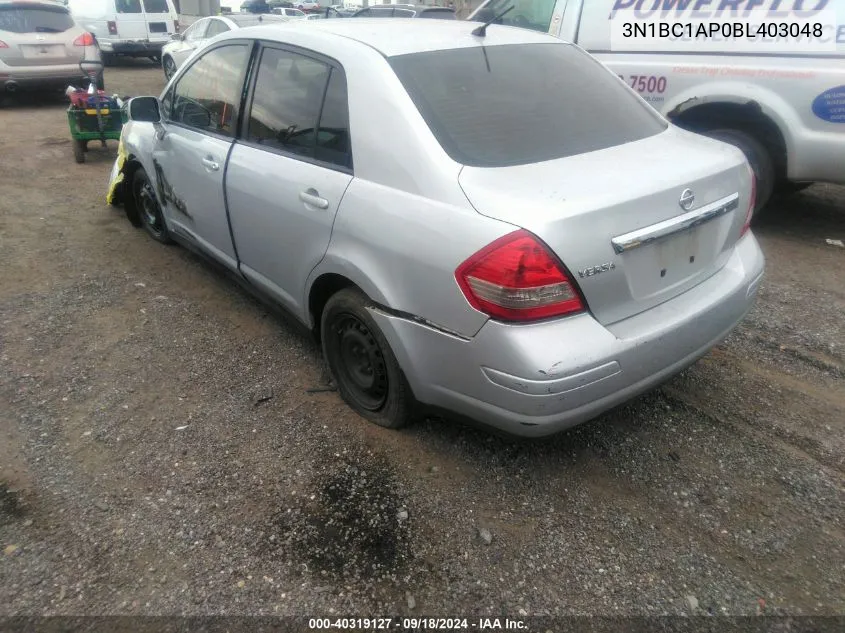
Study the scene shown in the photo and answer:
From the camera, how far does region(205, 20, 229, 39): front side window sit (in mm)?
12367

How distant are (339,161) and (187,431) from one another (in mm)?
1425

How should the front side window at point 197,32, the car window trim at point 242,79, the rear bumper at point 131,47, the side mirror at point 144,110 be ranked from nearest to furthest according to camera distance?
the car window trim at point 242,79 < the side mirror at point 144,110 < the front side window at point 197,32 < the rear bumper at point 131,47

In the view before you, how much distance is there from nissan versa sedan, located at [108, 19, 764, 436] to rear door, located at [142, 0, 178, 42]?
14942 mm

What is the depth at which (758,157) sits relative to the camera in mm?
5105

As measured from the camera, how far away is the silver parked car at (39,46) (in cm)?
995

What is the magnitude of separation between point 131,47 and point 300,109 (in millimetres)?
15566

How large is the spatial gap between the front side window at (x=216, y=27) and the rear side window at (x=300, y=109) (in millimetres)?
10298

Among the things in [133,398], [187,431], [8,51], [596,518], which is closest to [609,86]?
[596,518]

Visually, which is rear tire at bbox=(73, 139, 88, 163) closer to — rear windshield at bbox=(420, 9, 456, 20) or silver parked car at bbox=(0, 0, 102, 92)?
silver parked car at bbox=(0, 0, 102, 92)

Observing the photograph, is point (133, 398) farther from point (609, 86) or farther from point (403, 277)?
point (609, 86)

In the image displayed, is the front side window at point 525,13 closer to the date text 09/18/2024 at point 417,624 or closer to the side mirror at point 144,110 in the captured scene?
the side mirror at point 144,110

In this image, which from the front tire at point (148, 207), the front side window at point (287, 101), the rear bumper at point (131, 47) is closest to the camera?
the front side window at point (287, 101)

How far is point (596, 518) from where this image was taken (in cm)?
250

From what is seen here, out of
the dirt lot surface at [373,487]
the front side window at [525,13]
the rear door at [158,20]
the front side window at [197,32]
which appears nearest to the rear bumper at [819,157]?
the dirt lot surface at [373,487]
